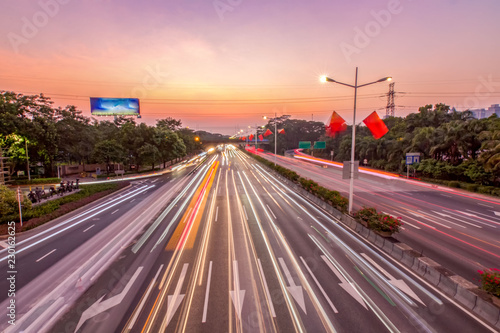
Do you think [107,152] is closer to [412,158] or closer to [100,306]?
[100,306]

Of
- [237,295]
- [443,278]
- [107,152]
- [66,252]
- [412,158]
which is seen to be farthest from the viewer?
[107,152]

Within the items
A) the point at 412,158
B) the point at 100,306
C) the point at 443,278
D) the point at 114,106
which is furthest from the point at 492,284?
the point at 114,106

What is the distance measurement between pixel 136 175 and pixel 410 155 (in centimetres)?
5420

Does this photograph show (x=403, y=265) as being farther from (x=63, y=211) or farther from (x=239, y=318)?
(x=63, y=211)

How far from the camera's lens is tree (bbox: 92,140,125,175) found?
145ft

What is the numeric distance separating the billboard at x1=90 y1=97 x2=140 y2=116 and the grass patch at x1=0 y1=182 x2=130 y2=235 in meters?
33.0

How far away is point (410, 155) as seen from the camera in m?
40.6

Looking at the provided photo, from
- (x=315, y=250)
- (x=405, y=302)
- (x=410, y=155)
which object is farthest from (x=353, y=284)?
(x=410, y=155)

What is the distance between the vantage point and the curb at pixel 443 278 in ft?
27.2

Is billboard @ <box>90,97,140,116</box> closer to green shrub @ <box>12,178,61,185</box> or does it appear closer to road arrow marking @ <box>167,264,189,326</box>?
green shrub @ <box>12,178,61,185</box>

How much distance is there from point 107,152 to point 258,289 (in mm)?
45429

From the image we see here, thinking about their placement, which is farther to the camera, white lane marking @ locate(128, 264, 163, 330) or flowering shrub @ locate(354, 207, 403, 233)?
flowering shrub @ locate(354, 207, 403, 233)

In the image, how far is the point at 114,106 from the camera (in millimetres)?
57469

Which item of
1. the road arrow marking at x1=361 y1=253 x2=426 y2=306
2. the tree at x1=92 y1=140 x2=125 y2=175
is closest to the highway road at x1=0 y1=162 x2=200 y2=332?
the road arrow marking at x1=361 y1=253 x2=426 y2=306
